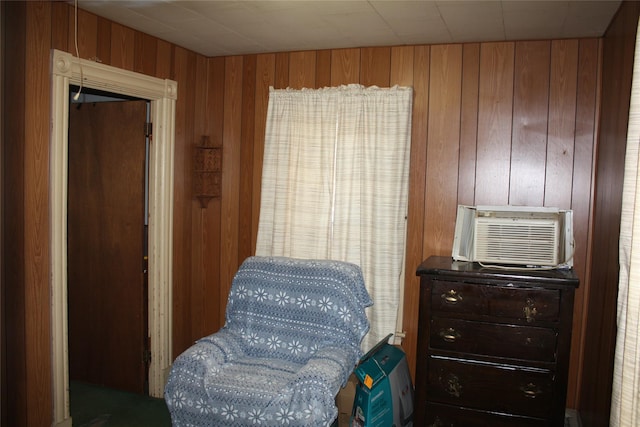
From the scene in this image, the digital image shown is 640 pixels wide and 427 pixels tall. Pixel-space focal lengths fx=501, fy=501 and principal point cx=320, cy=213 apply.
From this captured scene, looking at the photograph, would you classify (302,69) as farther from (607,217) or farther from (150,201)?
(607,217)

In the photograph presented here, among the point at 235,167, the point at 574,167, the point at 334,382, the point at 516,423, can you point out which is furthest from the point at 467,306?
the point at 235,167

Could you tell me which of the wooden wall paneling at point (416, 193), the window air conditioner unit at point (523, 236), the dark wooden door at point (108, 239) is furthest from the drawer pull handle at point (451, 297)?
the dark wooden door at point (108, 239)

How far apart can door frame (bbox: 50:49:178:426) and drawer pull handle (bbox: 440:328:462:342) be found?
182 cm

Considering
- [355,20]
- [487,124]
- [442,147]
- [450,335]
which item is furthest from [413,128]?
[450,335]

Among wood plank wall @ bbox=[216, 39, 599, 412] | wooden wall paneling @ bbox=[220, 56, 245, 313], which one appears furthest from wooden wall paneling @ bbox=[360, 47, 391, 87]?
wooden wall paneling @ bbox=[220, 56, 245, 313]

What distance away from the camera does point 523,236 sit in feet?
8.57

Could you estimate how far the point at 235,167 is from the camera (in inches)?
142

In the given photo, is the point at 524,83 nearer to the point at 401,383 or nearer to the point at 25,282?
the point at 401,383

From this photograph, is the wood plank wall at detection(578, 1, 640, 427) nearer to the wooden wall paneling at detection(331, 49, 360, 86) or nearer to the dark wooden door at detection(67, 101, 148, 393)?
the wooden wall paneling at detection(331, 49, 360, 86)

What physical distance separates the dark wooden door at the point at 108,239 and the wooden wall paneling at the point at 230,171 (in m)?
0.60

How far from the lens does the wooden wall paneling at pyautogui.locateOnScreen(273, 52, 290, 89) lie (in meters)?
3.43

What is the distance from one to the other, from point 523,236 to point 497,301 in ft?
1.25

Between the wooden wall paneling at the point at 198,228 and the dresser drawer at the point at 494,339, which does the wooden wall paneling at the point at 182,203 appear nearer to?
the wooden wall paneling at the point at 198,228

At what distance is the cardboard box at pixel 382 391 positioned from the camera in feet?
8.29
